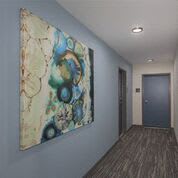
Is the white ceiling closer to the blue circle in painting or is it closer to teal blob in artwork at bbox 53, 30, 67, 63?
teal blob in artwork at bbox 53, 30, 67, 63

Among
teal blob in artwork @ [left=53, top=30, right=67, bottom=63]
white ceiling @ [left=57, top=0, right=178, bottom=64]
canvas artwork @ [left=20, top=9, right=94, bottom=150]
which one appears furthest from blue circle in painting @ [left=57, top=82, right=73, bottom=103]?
white ceiling @ [left=57, top=0, right=178, bottom=64]

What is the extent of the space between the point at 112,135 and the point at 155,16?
2.87 metres

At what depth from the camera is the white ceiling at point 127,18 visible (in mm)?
2107

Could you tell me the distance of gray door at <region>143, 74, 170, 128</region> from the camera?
256 inches

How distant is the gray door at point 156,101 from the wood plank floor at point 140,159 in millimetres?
1237

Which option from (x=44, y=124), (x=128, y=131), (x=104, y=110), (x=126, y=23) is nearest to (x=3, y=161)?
(x=44, y=124)

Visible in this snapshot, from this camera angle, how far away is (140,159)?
3613mm

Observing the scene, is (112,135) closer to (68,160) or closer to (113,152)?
(113,152)

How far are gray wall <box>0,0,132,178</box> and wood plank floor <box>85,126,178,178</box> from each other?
259mm

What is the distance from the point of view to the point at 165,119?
6559mm

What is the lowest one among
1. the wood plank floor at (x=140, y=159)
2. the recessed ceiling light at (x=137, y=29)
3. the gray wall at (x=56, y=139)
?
the wood plank floor at (x=140, y=159)

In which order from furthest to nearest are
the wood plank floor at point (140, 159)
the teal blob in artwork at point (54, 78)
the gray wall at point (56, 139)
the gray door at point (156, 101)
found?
1. the gray door at point (156, 101)
2. the wood plank floor at point (140, 159)
3. the teal blob in artwork at point (54, 78)
4. the gray wall at point (56, 139)

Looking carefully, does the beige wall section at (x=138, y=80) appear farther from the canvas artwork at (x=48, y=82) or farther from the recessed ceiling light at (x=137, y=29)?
the canvas artwork at (x=48, y=82)

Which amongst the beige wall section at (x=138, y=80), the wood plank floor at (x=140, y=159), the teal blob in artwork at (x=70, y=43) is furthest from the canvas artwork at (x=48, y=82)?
the beige wall section at (x=138, y=80)
